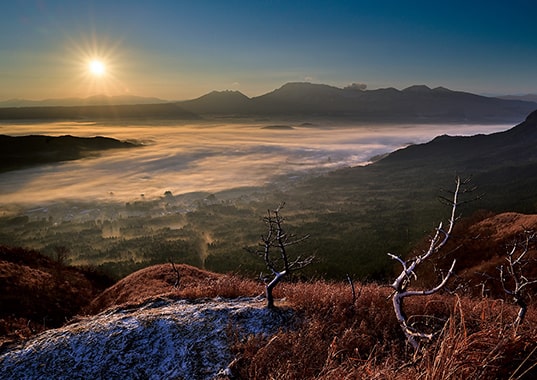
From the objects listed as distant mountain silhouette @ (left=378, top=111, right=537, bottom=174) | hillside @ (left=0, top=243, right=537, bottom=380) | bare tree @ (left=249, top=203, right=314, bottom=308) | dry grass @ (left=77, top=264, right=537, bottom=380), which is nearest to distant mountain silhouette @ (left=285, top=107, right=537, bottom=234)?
distant mountain silhouette @ (left=378, top=111, right=537, bottom=174)

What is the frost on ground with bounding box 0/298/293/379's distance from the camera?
5.42 meters

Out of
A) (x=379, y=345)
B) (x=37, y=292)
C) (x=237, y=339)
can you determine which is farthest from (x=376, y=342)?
(x=37, y=292)

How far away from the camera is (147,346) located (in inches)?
232

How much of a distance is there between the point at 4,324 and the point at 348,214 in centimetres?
9961

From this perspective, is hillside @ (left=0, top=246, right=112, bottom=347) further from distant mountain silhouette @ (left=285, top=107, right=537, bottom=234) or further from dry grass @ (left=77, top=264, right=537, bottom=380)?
distant mountain silhouette @ (left=285, top=107, right=537, bottom=234)

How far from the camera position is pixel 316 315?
6.36 meters

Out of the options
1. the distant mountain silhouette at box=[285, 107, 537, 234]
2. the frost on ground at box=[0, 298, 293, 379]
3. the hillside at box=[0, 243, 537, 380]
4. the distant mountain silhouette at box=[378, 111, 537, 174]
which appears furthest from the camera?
the distant mountain silhouette at box=[378, 111, 537, 174]

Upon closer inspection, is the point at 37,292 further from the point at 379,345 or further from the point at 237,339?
the point at 379,345

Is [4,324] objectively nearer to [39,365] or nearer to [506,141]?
[39,365]

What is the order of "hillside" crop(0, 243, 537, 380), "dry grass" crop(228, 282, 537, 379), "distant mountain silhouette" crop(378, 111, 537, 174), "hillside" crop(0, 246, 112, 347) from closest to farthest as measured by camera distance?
1. "dry grass" crop(228, 282, 537, 379)
2. "hillside" crop(0, 243, 537, 380)
3. "hillside" crop(0, 246, 112, 347)
4. "distant mountain silhouette" crop(378, 111, 537, 174)

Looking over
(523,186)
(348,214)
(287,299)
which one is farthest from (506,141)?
(287,299)

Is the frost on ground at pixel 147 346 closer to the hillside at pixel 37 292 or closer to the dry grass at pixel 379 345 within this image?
the dry grass at pixel 379 345

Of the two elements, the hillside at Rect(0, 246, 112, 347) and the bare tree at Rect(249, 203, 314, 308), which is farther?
the hillside at Rect(0, 246, 112, 347)

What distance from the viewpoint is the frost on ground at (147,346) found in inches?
213
